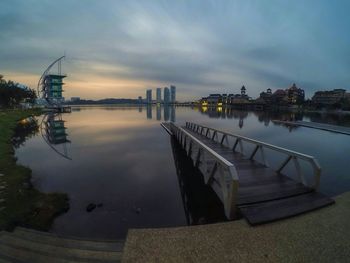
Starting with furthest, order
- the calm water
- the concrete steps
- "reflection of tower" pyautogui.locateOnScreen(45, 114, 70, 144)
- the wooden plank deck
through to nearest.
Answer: "reflection of tower" pyautogui.locateOnScreen(45, 114, 70, 144)
the calm water
the wooden plank deck
the concrete steps

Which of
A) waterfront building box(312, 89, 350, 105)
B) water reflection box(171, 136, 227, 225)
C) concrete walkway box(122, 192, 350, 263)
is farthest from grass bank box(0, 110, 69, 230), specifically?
waterfront building box(312, 89, 350, 105)

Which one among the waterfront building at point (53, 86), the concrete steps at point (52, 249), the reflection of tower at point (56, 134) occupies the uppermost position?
the waterfront building at point (53, 86)

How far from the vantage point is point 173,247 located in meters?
4.68

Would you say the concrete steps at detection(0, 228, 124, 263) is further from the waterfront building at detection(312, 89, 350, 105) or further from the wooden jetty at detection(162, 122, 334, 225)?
the waterfront building at detection(312, 89, 350, 105)

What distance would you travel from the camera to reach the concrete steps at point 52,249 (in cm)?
459

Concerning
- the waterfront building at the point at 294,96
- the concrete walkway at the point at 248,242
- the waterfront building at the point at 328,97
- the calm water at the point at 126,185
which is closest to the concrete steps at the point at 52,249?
the concrete walkway at the point at 248,242

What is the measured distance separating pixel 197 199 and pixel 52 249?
21.2 feet

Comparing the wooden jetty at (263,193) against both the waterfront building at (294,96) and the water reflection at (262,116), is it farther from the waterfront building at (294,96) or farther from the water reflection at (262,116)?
the waterfront building at (294,96)

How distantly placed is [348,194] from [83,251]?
27.5 ft

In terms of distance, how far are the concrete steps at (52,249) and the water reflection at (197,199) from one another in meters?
3.72

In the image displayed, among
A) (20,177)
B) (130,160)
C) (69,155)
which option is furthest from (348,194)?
(69,155)

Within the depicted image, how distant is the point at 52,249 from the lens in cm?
496

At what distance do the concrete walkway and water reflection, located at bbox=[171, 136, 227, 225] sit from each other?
8.70ft

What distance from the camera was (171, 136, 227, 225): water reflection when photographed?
326 inches
